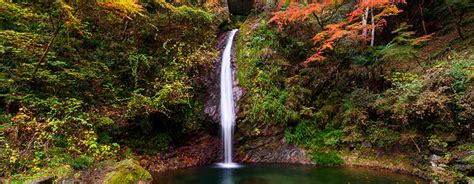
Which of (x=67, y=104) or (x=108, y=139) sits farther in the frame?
(x=108, y=139)

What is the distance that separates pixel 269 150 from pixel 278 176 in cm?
259

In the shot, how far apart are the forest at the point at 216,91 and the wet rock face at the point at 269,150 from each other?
43 millimetres

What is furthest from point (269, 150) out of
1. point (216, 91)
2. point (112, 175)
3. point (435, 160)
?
point (112, 175)

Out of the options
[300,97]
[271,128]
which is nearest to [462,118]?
[300,97]

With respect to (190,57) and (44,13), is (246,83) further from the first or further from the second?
(44,13)

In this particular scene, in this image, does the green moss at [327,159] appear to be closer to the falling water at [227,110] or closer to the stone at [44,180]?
the falling water at [227,110]

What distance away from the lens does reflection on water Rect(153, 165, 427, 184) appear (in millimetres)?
8445

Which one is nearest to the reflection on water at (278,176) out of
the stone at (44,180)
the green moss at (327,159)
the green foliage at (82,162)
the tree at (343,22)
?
the green moss at (327,159)

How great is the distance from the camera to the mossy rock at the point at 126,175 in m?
6.46

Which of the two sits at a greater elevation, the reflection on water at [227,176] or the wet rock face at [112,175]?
the wet rock face at [112,175]

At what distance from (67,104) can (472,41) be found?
14.4 m

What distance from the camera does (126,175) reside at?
678cm

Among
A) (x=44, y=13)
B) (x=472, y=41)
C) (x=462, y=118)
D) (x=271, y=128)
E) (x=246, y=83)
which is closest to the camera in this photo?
(x=462, y=118)

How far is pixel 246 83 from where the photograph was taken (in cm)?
1302
